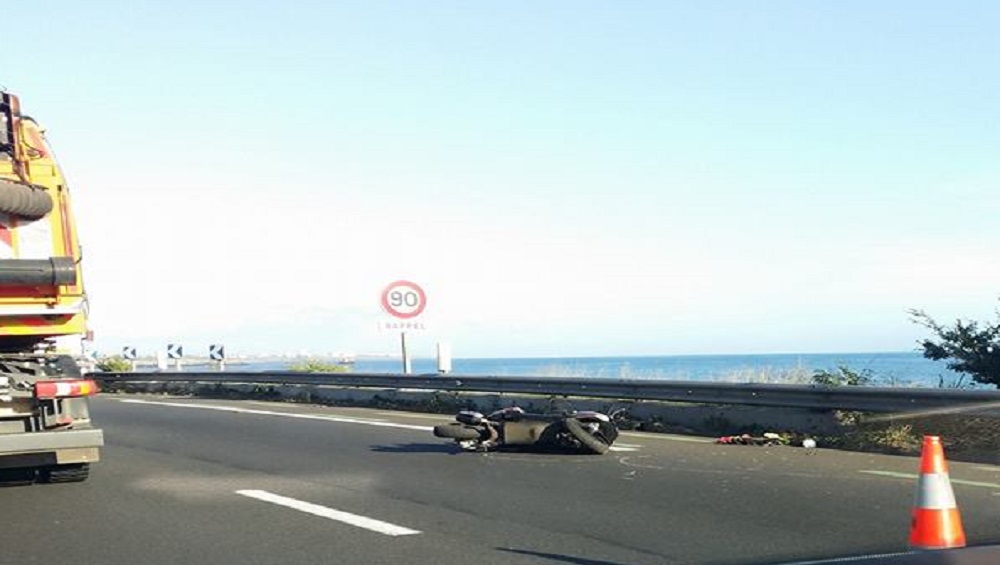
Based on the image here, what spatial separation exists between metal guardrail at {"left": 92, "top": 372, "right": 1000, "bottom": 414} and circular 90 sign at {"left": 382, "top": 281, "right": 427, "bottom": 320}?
4.43 feet

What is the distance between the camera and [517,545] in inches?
271

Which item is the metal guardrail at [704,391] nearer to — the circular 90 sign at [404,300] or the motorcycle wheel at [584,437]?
the circular 90 sign at [404,300]

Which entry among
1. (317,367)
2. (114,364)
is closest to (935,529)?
(317,367)

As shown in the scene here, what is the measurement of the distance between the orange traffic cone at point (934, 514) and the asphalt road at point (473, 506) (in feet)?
2.14

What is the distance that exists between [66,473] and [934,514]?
311 inches

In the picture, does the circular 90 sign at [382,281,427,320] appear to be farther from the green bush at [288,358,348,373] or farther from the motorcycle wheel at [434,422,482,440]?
the motorcycle wheel at [434,422,482,440]

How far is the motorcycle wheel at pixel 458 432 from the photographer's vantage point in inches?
462

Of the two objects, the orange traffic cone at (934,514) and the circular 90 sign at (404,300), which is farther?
the circular 90 sign at (404,300)

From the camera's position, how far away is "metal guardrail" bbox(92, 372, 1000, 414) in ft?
35.6

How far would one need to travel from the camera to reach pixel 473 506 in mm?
8398

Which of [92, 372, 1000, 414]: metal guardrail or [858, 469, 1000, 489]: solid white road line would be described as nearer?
[858, 469, 1000, 489]: solid white road line

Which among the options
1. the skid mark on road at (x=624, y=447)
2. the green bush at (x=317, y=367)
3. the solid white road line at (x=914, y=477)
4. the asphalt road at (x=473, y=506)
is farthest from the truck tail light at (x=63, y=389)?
the green bush at (x=317, y=367)

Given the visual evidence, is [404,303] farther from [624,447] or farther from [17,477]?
[17,477]

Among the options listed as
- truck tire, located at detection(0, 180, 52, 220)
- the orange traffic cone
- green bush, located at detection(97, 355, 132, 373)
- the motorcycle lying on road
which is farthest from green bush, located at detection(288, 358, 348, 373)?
the orange traffic cone
